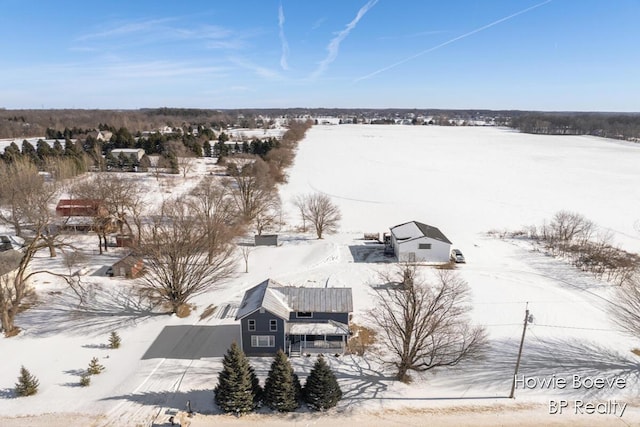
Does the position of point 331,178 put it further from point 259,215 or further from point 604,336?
point 604,336

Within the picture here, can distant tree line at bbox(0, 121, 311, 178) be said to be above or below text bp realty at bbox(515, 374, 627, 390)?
above

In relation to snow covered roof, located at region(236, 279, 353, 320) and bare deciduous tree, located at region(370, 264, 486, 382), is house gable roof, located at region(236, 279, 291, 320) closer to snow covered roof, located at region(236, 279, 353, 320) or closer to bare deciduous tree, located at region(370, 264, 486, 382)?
snow covered roof, located at region(236, 279, 353, 320)

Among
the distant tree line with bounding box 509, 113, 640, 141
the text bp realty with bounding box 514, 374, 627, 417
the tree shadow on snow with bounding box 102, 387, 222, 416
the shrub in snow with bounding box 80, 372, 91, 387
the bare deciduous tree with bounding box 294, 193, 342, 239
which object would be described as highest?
the distant tree line with bounding box 509, 113, 640, 141

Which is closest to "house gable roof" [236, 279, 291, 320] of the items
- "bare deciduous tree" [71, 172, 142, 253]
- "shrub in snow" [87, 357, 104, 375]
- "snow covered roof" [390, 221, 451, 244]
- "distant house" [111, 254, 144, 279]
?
"shrub in snow" [87, 357, 104, 375]

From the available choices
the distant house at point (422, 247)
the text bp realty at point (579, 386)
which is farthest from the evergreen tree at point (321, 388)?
the distant house at point (422, 247)

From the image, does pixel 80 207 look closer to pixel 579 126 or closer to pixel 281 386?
pixel 281 386

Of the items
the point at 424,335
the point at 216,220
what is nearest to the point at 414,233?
the point at 424,335
